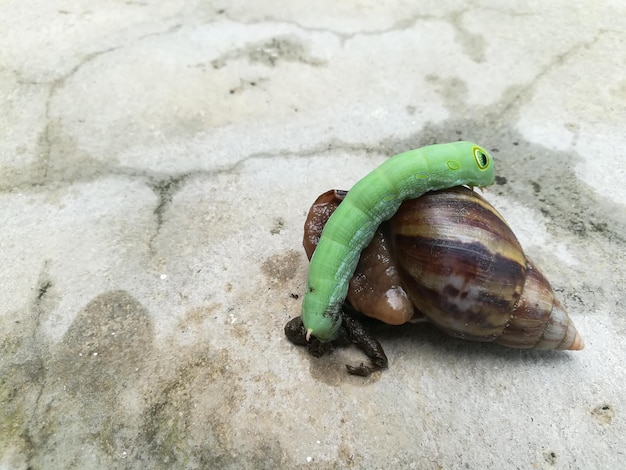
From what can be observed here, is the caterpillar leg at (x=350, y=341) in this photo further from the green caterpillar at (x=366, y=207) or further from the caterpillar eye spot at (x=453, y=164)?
the caterpillar eye spot at (x=453, y=164)

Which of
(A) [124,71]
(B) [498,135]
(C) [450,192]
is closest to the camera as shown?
(C) [450,192]

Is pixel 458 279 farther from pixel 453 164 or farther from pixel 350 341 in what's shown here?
pixel 350 341

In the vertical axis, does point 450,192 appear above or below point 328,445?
above

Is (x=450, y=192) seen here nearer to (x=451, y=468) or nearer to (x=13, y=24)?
(x=451, y=468)

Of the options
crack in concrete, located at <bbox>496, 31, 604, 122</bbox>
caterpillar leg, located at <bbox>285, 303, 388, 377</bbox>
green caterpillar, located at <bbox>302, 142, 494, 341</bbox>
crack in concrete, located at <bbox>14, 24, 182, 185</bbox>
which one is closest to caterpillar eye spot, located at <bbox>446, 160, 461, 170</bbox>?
green caterpillar, located at <bbox>302, 142, 494, 341</bbox>

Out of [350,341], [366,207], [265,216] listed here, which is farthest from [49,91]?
[350,341]

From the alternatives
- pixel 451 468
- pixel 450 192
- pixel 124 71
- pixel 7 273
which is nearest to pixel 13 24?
pixel 124 71

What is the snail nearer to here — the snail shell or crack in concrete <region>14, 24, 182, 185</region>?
the snail shell
